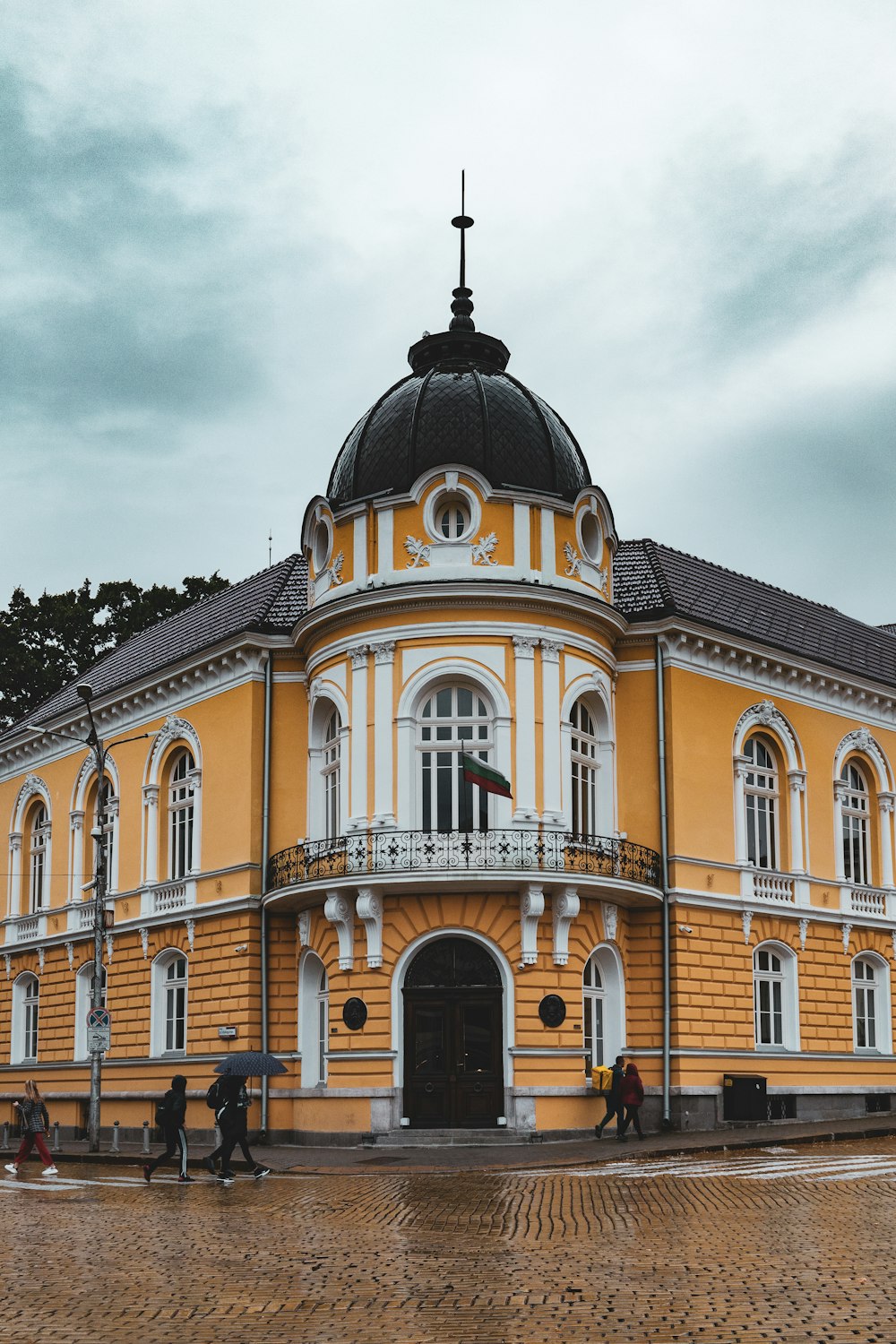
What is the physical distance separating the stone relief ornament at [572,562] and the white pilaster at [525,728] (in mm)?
1679

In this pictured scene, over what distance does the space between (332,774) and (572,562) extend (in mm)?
6416

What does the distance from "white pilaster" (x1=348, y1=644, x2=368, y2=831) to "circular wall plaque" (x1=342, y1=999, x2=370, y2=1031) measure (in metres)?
3.14

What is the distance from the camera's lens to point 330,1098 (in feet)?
94.8

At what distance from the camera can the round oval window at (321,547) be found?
31797 millimetres

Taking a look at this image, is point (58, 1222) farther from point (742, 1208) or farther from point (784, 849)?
point (784, 849)

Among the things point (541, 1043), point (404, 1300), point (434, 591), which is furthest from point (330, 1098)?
point (404, 1300)

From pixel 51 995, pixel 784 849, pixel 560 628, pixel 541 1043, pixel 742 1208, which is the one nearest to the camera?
pixel 742 1208

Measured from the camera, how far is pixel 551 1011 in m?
28.2

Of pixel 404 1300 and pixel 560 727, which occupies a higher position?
pixel 560 727

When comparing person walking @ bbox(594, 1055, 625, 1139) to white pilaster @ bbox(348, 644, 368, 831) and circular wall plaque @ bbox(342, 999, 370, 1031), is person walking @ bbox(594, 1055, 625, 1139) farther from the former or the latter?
white pilaster @ bbox(348, 644, 368, 831)

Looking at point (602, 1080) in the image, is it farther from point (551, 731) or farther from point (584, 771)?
point (551, 731)

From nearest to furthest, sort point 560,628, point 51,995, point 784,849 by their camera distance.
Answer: point 560,628 < point 784,849 < point 51,995

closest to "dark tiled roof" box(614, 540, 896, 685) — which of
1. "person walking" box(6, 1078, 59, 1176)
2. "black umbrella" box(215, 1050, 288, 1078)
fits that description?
"black umbrella" box(215, 1050, 288, 1078)

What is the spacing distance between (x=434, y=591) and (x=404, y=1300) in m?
18.9
